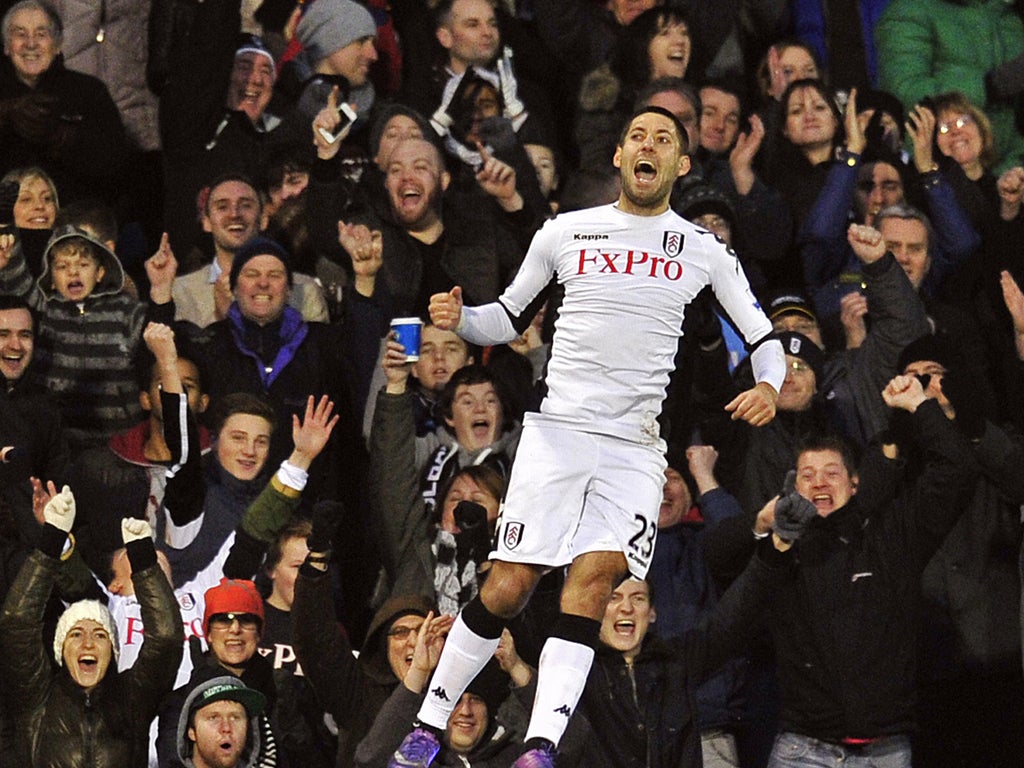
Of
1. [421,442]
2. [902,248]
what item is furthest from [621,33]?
[421,442]

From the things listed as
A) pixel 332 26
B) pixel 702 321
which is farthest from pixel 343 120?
pixel 702 321

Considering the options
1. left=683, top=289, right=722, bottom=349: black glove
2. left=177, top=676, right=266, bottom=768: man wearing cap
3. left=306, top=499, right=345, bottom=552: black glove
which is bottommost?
left=177, top=676, right=266, bottom=768: man wearing cap

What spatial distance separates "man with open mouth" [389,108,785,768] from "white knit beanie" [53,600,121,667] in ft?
6.49

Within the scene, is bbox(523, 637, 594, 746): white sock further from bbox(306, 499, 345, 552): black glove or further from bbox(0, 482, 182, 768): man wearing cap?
bbox(0, 482, 182, 768): man wearing cap

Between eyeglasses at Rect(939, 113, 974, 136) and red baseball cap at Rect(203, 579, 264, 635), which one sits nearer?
red baseball cap at Rect(203, 579, 264, 635)

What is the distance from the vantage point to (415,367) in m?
12.0

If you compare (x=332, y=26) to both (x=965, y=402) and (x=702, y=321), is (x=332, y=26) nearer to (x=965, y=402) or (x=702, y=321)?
(x=702, y=321)

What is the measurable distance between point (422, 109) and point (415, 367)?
98.5 inches

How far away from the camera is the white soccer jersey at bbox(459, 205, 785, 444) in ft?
30.3

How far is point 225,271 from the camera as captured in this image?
12547 mm

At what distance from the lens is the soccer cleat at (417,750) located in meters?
9.02

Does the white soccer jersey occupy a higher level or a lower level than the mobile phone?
lower

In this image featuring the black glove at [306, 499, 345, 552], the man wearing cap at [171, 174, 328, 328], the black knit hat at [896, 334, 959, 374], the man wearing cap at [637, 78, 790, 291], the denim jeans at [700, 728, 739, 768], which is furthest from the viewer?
the man wearing cap at [637, 78, 790, 291]

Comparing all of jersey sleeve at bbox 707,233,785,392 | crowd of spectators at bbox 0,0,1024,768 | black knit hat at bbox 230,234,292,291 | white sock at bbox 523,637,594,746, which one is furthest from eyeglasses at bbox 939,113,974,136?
white sock at bbox 523,637,594,746
